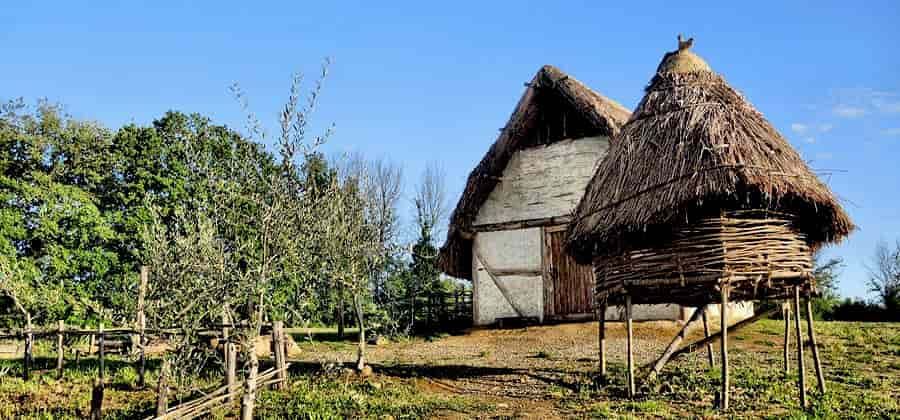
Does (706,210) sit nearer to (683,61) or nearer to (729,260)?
(729,260)

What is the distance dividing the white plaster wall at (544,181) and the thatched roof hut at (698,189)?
723cm

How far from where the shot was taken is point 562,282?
57.0ft

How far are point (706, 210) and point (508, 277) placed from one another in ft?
31.6

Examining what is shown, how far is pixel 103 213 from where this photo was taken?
2325cm

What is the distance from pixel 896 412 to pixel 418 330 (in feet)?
46.2

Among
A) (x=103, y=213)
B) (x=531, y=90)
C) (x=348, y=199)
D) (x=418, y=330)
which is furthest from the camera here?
(x=103, y=213)

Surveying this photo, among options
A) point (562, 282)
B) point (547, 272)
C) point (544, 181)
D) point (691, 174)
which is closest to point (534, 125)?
point (544, 181)

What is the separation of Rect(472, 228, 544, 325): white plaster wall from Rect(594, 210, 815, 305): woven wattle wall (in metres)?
8.45

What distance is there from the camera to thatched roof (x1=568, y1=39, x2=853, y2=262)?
8.39 meters

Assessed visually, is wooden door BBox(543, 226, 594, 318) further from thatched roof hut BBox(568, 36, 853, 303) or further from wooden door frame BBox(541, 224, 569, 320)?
thatched roof hut BBox(568, 36, 853, 303)

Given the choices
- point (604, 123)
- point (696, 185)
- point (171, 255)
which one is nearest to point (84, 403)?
point (171, 255)

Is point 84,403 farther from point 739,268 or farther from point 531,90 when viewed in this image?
point 531,90

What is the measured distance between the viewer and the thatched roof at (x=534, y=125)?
54.4ft

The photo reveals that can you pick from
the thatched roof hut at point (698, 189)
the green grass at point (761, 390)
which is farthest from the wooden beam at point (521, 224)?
the thatched roof hut at point (698, 189)
